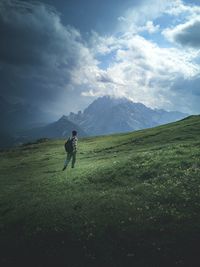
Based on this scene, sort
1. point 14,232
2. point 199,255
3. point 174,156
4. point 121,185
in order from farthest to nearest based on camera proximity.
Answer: point 174,156, point 121,185, point 14,232, point 199,255

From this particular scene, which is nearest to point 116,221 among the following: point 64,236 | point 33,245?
point 64,236

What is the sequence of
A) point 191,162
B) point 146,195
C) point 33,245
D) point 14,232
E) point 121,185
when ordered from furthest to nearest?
point 191,162 < point 121,185 < point 146,195 < point 14,232 < point 33,245

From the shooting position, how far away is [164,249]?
21500 millimetres

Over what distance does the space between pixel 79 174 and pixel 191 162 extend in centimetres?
1343

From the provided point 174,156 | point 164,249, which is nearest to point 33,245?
point 164,249

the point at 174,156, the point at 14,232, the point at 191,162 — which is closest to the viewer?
the point at 14,232

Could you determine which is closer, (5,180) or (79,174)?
(79,174)

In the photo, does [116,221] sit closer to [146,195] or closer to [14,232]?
[146,195]

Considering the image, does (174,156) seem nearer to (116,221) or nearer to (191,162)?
(191,162)

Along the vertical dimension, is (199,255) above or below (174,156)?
below

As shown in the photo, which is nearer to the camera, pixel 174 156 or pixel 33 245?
pixel 33 245

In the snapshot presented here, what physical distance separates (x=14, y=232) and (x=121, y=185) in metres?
12.0

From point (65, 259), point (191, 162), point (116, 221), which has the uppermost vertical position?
point (191, 162)

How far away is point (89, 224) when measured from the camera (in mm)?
25188
